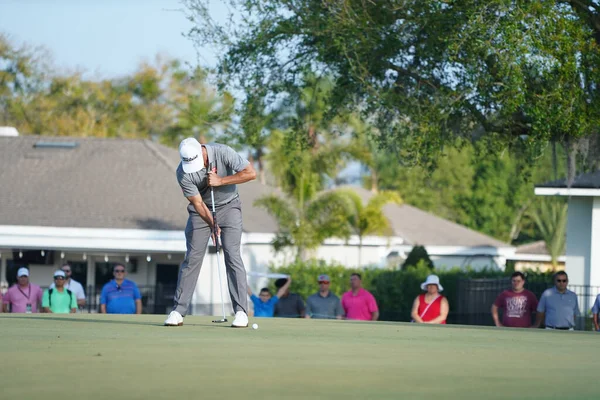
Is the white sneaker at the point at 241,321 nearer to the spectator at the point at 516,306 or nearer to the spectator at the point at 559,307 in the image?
the spectator at the point at 516,306

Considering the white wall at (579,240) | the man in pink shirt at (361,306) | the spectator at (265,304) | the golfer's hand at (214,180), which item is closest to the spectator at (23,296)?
the spectator at (265,304)

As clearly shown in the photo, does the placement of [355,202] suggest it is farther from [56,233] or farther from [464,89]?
[464,89]

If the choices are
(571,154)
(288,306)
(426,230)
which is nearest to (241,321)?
(571,154)

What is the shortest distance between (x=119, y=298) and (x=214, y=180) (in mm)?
9061

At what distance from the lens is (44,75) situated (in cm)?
5641

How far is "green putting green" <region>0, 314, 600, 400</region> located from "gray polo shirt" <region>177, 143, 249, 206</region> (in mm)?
1157

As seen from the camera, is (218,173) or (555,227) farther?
(555,227)

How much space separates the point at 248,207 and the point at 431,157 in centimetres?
1728

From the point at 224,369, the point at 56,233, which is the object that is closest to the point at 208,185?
the point at 224,369

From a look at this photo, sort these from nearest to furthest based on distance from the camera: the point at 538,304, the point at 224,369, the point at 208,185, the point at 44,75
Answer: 1. the point at 224,369
2. the point at 208,185
3. the point at 538,304
4. the point at 44,75

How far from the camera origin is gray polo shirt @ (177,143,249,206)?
30.0 feet

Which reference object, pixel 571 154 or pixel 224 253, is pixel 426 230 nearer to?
pixel 571 154

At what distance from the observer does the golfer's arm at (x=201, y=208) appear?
9156 millimetres

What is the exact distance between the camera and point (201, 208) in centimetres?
921
